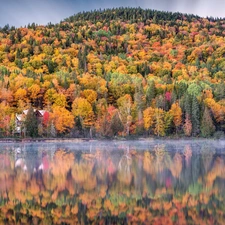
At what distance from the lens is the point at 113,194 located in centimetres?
2238

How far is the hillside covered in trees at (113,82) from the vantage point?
81.5 meters

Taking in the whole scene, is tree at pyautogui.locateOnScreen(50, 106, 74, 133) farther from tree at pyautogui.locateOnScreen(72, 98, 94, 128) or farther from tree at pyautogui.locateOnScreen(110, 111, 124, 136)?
tree at pyautogui.locateOnScreen(110, 111, 124, 136)

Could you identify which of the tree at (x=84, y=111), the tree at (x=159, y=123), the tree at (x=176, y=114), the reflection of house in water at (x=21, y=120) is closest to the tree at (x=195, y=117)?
the tree at (x=176, y=114)

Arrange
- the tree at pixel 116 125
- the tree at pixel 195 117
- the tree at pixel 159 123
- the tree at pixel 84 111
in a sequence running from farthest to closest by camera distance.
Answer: the tree at pixel 84 111 < the tree at pixel 195 117 < the tree at pixel 159 123 < the tree at pixel 116 125

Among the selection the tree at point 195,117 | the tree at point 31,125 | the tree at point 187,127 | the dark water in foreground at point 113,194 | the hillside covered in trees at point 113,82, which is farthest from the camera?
the tree at point 195,117

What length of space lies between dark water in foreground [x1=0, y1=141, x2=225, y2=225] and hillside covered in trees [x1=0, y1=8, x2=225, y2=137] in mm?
43899

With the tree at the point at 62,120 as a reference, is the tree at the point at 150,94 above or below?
above

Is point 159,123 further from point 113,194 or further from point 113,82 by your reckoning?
point 113,194

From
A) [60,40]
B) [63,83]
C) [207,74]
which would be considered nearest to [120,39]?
[60,40]

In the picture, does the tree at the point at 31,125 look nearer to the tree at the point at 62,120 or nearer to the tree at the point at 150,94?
the tree at the point at 62,120

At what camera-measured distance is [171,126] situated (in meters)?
84.4

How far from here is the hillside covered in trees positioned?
8150 cm

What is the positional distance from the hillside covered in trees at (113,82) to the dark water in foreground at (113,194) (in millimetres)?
43899

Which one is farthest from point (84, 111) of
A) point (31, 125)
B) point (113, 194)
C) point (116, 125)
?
point (113, 194)
